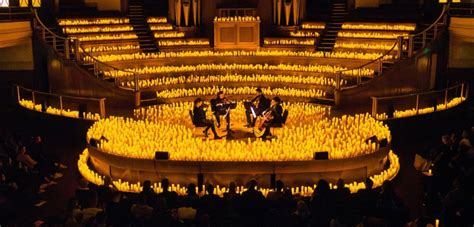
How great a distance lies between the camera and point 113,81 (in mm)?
21906

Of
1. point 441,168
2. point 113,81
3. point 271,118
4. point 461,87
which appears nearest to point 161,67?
point 113,81

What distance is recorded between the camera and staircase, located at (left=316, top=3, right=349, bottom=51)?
25188 mm

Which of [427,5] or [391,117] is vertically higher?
[427,5]

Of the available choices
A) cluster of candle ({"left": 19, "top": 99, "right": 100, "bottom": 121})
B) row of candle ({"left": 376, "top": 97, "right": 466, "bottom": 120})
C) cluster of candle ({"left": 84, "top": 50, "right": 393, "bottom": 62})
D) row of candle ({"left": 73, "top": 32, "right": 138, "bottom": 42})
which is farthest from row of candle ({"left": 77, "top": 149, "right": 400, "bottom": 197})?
row of candle ({"left": 73, "top": 32, "right": 138, "bottom": 42})

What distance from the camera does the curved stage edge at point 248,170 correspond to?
1378 centimetres

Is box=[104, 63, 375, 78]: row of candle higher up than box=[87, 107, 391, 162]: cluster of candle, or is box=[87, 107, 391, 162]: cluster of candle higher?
box=[104, 63, 375, 78]: row of candle

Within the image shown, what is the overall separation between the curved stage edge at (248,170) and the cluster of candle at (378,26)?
11858mm

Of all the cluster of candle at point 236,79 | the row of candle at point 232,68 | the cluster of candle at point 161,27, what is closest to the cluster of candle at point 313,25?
Answer: the row of candle at point 232,68

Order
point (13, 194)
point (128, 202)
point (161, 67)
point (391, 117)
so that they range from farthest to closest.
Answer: point (161, 67)
point (391, 117)
point (13, 194)
point (128, 202)

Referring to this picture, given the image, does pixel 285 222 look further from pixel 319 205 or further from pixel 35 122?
pixel 35 122

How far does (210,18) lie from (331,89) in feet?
23.9

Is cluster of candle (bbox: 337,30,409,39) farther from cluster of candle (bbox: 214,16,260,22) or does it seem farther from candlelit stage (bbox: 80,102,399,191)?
candlelit stage (bbox: 80,102,399,191)

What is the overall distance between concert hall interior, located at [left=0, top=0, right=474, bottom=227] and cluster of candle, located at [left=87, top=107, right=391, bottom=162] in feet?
0.17

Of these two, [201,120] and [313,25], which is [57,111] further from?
[313,25]
